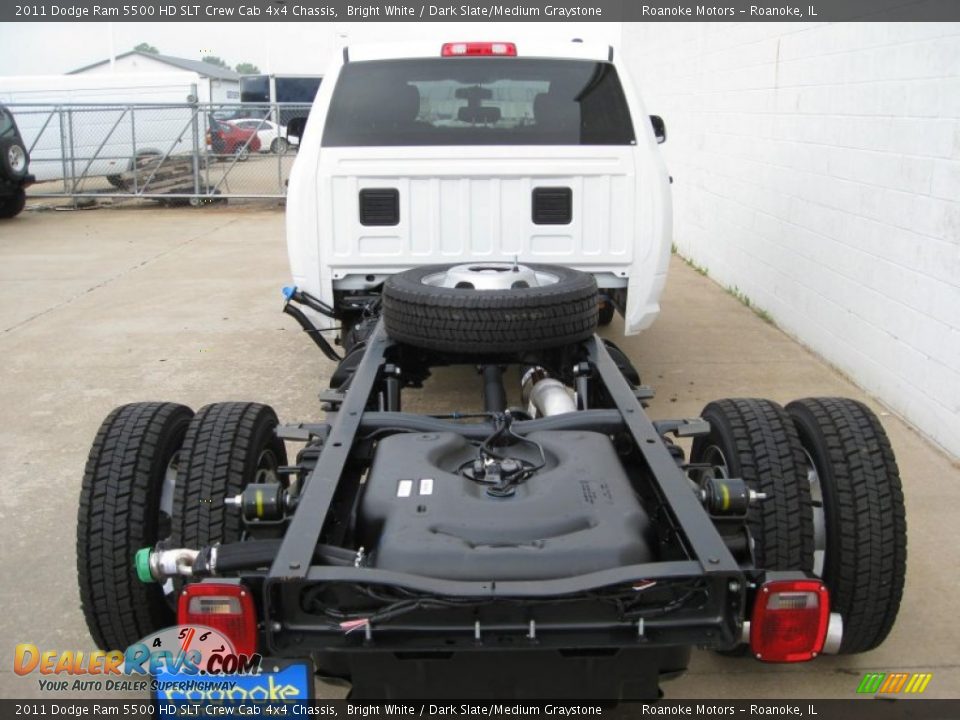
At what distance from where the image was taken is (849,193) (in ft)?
21.1

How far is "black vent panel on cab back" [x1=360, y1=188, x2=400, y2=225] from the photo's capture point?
5.37 meters

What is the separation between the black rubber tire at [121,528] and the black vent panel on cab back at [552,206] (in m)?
2.88

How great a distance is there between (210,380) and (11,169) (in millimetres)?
10037

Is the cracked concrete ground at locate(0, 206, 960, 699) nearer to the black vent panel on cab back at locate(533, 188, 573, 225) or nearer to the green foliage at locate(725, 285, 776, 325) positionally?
the green foliage at locate(725, 285, 776, 325)

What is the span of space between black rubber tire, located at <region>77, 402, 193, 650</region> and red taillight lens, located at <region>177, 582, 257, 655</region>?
2.47 ft

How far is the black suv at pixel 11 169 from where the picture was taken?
14.3 meters

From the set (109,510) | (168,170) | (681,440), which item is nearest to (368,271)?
(681,440)

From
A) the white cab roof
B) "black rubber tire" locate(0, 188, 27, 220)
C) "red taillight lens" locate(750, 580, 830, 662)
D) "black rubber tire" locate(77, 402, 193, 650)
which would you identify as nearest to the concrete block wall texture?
the white cab roof

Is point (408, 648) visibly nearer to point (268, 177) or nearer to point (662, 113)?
point (662, 113)

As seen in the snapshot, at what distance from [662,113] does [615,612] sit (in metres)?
11.1

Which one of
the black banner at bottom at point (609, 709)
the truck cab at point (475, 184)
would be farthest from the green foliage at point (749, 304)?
the black banner at bottom at point (609, 709)

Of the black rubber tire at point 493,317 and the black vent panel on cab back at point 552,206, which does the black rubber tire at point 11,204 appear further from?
the black rubber tire at point 493,317

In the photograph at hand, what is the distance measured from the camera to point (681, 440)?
520 centimetres

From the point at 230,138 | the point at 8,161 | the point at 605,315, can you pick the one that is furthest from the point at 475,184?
the point at 230,138
